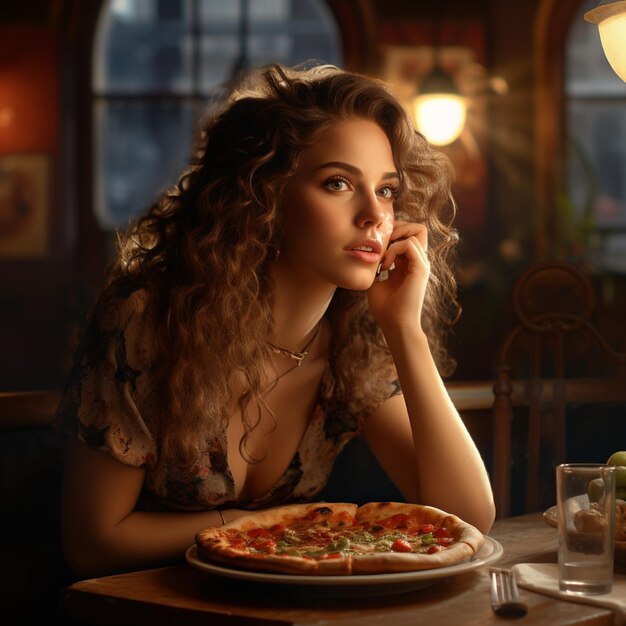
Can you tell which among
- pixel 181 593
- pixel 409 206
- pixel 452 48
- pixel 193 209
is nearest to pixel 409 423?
pixel 409 206

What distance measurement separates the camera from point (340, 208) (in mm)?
1928

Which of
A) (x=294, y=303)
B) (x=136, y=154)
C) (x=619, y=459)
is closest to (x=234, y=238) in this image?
(x=294, y=303)

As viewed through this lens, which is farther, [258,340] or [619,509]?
[258,340]

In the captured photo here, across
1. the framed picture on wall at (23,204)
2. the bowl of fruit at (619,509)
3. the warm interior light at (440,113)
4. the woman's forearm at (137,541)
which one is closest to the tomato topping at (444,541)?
the bowl of fruit at (619,509)

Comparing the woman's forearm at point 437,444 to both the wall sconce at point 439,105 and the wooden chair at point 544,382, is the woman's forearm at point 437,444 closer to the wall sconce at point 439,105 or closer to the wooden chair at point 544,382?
the wooden chair at point 544,382

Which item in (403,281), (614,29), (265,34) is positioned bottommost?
(403,281)

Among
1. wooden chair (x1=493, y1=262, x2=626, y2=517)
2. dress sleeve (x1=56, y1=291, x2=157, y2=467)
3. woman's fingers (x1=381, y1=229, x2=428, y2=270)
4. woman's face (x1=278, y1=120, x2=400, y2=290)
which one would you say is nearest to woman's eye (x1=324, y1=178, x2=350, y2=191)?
woman's face (x1=278, y1=120, x2=400, y2=290)

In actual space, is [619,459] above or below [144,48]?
below

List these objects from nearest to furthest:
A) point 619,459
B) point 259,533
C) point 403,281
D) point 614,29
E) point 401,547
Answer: point 401,547
point 259,533
point 619,459
point 403,281
point 614,29

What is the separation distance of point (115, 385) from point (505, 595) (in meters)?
0.83

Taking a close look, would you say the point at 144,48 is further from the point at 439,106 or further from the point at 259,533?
the point at 259,533

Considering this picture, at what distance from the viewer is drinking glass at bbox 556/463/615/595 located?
4.63 feet

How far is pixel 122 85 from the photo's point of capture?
26.4 ft

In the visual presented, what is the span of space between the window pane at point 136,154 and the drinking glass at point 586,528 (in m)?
6.83
